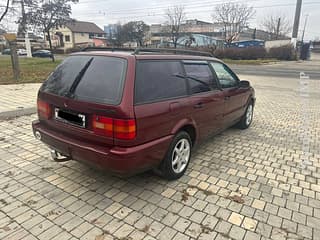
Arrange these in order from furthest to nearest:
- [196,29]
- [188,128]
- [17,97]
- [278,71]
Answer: [196,29]
[278,71]
[17,97]
[188,128]

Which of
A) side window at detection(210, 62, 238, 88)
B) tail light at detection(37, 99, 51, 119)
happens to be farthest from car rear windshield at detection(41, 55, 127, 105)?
side window at detection(210, 62, 238, 88)

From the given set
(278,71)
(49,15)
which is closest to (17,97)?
(49,15)

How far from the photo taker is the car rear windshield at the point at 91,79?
2621 mm

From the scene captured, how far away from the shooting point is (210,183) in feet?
10.9

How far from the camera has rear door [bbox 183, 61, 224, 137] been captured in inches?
137

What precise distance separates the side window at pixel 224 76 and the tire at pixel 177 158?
1467 mm

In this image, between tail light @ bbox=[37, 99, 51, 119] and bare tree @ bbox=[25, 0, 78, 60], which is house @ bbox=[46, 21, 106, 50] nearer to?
bare tree @ bbox=[25, 0, 78, 60]

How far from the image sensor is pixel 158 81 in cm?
295

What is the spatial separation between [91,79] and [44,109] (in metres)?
0.90

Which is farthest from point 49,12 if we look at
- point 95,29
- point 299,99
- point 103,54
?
point 95,29

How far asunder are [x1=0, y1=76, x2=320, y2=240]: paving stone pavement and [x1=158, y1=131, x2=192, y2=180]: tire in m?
0.12

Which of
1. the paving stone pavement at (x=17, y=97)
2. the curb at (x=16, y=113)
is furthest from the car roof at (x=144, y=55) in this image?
the paving stone pavement at (x=17, y=97)

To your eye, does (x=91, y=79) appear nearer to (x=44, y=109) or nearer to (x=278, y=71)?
(x=44, y=109)

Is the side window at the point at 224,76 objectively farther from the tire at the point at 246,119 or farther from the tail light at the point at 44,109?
the tail light at the point at 44,109
